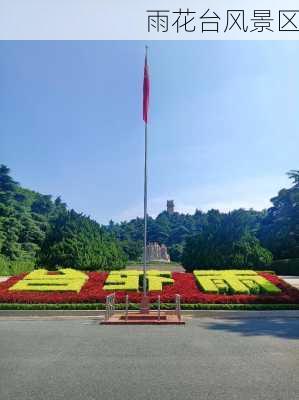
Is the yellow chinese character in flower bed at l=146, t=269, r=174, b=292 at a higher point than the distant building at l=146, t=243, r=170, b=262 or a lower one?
lower

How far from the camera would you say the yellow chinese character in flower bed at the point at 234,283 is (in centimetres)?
2419

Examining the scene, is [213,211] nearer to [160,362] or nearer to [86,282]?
[86,282]

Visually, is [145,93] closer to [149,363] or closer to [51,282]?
[51,282]

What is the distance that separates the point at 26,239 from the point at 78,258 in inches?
1177

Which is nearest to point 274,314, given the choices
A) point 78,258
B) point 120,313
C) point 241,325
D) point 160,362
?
point 241,325

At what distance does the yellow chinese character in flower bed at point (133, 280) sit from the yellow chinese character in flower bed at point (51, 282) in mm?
1653

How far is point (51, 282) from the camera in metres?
25.5

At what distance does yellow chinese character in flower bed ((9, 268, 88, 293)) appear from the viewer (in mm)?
24125

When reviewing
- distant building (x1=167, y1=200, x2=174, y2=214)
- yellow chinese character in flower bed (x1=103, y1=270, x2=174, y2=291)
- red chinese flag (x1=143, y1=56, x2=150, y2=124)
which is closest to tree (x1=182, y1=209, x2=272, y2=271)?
yellow chinese character in flower bed (x1=103, y1=270, x2=174, y2=291)

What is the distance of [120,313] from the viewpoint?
69.1 ft

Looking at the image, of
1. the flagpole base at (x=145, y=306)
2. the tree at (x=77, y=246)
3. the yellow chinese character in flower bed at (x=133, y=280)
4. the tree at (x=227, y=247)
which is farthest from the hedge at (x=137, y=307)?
the tree at (x=77, y=246)

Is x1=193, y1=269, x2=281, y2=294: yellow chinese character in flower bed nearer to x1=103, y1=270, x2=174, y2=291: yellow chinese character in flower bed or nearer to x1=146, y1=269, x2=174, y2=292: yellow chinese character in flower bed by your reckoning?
x1=146, y1=269, x2=174, y2=292: yellow chinese character in flower bed

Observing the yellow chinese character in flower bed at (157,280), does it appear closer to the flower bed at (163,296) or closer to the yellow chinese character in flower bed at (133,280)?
the yellow chinese character in flower bed at (133,280)

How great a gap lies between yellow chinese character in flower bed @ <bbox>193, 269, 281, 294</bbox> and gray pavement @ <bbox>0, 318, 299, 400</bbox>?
753 cm
